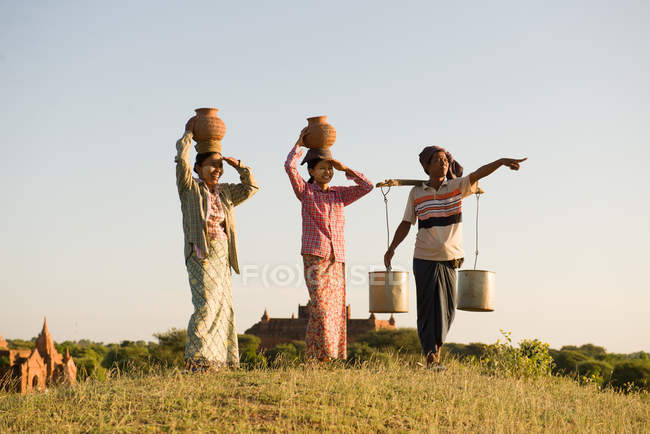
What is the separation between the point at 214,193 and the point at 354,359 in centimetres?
258

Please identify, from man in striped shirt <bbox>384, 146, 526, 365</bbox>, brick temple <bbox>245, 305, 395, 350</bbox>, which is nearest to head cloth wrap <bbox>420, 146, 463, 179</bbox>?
man in striped shirt <bbox>384, 146, 526, 365</bbox>

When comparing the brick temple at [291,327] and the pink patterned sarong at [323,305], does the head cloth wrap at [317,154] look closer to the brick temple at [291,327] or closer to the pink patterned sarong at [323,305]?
the pink patterned sarong at [323,305]

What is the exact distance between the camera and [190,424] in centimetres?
575

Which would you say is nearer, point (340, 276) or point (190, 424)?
point (190, 424)

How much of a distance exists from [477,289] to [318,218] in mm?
1935

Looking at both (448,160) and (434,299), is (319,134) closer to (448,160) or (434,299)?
(448,160)

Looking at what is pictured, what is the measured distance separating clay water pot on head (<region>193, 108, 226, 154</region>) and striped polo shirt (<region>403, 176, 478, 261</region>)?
2.47 m

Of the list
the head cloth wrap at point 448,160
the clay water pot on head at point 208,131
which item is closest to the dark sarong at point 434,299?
the head cloth wrap at point 448,160

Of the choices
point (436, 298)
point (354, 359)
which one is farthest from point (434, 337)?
point (354, 359)

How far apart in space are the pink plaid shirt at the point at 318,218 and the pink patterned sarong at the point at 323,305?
0.37 ft

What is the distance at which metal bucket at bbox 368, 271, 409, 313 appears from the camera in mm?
7727

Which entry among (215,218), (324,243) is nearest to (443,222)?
(324,243)

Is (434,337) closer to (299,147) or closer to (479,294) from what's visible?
(479,294)

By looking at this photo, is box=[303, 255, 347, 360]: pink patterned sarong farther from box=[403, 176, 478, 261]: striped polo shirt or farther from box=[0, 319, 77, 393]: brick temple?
box=[0, 319, 77, 393]: brick temple
